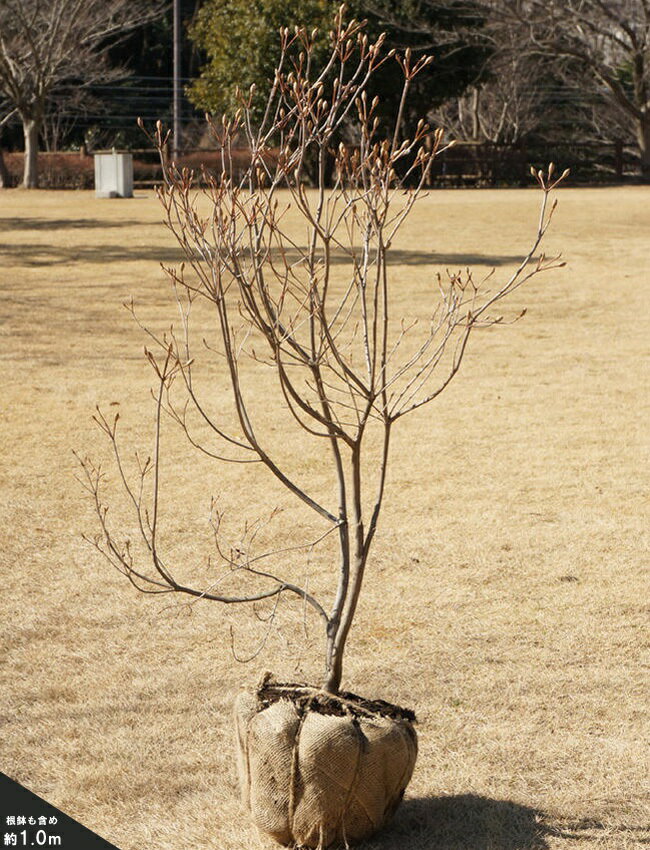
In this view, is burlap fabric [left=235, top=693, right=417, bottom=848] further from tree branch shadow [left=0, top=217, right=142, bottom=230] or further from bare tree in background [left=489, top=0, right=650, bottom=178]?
bare tree in background [left=489, top=0, right=650, bottom=178]

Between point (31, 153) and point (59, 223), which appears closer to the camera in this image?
point (59, 223)

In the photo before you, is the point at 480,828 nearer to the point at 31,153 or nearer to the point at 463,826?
the point at 463,826

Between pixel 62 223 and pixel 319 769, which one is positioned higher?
pixel 62 223

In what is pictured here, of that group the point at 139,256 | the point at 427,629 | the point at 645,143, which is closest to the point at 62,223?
the point at 139,256

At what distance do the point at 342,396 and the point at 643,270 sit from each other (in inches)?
313

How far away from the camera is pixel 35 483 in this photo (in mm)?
6578

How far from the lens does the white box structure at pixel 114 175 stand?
1053 inches

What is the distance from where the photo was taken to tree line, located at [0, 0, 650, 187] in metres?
29.2

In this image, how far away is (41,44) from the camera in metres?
29.0

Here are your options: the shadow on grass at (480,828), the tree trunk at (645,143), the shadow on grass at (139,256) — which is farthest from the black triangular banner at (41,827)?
the tree trunk at (645,143)

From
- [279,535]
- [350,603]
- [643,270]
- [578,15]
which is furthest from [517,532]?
[578,15]

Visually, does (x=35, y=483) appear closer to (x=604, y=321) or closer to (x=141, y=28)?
(x=604, y=321)

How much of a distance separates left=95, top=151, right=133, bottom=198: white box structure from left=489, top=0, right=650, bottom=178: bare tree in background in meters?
11.1

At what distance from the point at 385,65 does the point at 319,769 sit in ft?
89.0
